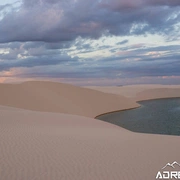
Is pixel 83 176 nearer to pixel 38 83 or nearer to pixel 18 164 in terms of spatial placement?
pixel 18 164

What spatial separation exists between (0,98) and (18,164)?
38.8m

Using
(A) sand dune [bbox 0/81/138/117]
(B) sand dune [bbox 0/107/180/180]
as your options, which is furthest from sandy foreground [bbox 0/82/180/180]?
(A) sand dune [bbox 0/81/138/117]

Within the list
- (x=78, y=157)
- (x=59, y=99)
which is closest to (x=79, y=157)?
(x=78, y=157)

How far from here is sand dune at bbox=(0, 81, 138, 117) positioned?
45031mm

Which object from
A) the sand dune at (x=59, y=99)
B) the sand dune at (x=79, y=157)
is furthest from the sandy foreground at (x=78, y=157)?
the sand dune at (x=59, y=99)

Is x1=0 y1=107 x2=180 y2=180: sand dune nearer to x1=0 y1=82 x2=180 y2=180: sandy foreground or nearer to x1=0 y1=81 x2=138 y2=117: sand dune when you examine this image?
x1=0 y1=82 x2=180 y2=180: sandy foreground

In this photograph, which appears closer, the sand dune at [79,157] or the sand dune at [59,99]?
the sand dune at [79,157]

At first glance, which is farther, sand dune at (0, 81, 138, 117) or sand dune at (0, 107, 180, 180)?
sand dune at (0, 81, 138, 117)

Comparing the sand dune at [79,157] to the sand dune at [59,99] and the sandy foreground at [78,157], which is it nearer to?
the sandy foreground at [78,157]

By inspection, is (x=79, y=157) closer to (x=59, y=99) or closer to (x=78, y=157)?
(x=78, y=157)

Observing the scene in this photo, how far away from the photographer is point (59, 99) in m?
50.4

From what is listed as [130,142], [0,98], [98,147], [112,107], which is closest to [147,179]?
[98,147]

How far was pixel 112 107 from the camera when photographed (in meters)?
55.9

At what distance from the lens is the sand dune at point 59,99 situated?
4503 centimetres
